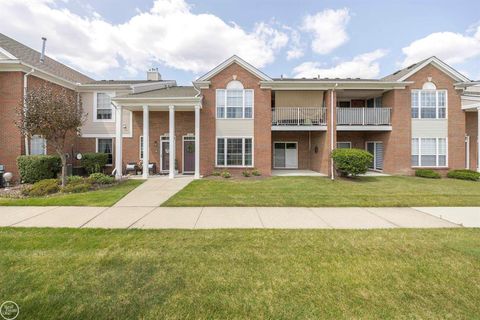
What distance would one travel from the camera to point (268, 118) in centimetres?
1523

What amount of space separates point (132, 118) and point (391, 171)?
18.5 m

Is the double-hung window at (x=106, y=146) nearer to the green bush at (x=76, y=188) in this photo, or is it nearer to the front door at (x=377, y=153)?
the green bush at (x=76, y=188)

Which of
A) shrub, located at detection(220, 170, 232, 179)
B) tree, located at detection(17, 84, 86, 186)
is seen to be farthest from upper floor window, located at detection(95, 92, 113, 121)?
shrub, located at detection(220, 170, 232, 179)

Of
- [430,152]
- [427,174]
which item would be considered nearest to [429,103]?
[430,152]

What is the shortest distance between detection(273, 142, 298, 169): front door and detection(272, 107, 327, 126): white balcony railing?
3.19m

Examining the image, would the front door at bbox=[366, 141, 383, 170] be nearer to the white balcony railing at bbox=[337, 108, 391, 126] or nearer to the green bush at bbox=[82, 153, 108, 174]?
the white balcony railing at bbox=[337, 108, 391, 126]

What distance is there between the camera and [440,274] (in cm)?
358

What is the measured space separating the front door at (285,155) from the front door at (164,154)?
8.50 m

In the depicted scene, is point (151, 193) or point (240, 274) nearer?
point (240, 274)

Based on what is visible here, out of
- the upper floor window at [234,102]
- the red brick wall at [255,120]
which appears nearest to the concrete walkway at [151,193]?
the red brick wall at [255,120]

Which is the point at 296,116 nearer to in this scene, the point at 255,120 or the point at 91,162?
the point at 255,120

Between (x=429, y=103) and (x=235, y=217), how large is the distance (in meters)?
16.8

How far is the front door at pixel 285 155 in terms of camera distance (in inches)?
752

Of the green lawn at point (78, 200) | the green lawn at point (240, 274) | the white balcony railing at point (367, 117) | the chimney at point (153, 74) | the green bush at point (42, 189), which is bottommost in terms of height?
the green lawn at point (240, 274)
